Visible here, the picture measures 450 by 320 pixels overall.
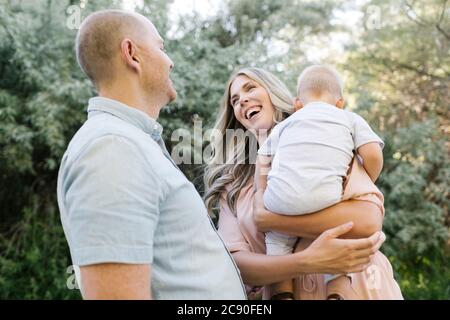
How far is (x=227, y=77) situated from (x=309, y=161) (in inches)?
142

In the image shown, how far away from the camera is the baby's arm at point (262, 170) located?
1.95m

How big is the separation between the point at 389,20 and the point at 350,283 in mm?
5659

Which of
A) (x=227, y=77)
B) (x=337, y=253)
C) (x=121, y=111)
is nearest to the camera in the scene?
(x=121, y=111)

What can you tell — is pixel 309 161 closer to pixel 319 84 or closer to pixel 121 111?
pixel 319 84

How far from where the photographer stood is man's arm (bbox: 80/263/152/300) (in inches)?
45.4

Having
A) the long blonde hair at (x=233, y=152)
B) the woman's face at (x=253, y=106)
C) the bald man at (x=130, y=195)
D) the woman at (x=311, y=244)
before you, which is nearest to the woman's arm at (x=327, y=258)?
the woman at (x=311, y=244)

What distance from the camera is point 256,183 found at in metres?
1.99

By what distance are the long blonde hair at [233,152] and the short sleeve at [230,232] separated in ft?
0.11

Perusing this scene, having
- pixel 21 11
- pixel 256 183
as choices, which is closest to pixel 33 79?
pixel 21 11

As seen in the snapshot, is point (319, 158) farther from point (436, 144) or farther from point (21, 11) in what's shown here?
point (436, 144)

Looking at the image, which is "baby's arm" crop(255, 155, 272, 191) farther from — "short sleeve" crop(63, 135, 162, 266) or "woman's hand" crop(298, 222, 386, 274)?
"short sleeve" crop(63, 135, 162, 266)

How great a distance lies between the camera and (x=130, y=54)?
4.78ft

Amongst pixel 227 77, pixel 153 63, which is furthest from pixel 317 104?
pixel 227 77

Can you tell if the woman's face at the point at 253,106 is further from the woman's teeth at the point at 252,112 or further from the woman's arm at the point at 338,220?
the woman's arm at the point at 338,220
